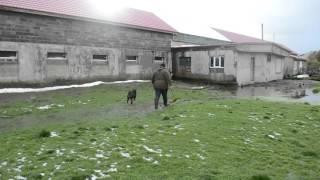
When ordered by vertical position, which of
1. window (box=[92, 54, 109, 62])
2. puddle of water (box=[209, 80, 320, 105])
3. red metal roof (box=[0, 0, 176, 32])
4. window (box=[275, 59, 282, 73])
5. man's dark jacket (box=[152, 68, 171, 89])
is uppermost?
red metal roof (box=[0, 0, 176, 32])

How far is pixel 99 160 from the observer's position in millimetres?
6395

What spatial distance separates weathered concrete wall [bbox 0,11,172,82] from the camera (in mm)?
19734

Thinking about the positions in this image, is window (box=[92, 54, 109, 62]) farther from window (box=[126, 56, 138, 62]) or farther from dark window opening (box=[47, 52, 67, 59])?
dark window opening (box=[47, 52, 67, 59])

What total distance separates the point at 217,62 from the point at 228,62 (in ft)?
3.96

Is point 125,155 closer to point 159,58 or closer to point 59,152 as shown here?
point 59,152

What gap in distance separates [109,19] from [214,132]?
1826cm

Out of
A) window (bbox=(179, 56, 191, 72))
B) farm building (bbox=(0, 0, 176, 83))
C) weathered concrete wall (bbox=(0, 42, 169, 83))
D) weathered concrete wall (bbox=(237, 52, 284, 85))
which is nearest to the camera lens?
farm building (bbox=(0, 0, 176, 83))

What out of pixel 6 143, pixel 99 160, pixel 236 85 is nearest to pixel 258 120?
pixel 99 160

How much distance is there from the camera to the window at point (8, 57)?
19.1m

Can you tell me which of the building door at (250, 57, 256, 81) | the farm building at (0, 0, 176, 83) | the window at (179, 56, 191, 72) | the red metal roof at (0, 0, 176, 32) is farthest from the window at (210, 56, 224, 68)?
the red metal roof at (0, 0, 176, 32)

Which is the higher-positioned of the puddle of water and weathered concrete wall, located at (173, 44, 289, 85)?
weathered concrete wall, located at (173, 44, 289, 85)

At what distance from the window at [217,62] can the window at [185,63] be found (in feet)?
8.84

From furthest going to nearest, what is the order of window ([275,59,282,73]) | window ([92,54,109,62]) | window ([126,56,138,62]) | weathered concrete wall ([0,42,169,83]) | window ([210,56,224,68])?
window ([275,59,282,73]), window ([210,56,224,68]), window ([126,56,138,62]), window ([92,54,109,62]), weathered concrete wall ([0,42,169,83])

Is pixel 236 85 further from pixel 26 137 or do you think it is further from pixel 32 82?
pixel 26 137
